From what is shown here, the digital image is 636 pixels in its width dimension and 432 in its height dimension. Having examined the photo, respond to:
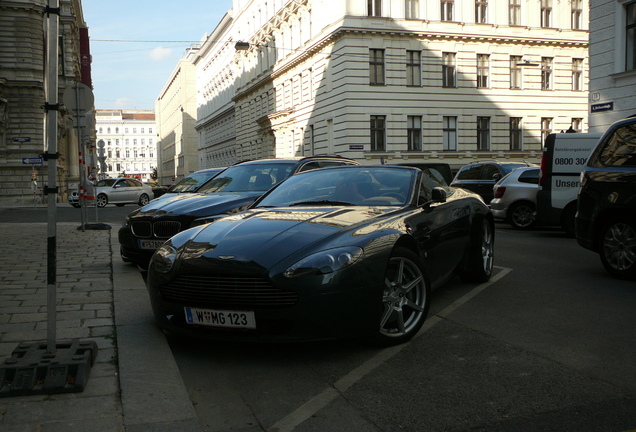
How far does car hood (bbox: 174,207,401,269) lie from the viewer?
4.67 metres

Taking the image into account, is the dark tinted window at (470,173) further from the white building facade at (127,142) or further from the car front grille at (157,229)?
the white building facade at (127,142)

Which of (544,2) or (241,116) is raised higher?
(544,2)

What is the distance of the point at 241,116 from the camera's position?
6762 cm

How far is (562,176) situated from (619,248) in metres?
5.39

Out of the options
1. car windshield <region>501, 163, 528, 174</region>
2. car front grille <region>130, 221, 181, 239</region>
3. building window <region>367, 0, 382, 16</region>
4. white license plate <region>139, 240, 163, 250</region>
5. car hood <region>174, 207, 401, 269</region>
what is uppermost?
building window <region>367, 0, 382, 16</region>

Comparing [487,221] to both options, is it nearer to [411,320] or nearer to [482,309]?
[482,309]

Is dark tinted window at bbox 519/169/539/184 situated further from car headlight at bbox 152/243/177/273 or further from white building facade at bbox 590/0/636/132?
car headlight at bbox 152/243/177/273

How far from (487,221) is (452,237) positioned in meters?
1.50

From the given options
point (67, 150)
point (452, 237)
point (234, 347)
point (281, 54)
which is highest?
point (281, 54)

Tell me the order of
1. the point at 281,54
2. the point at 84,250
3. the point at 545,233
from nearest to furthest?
the point at 84,250 → the point at 545,233 → the point at 281,54

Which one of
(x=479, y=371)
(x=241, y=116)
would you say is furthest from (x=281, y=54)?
(x=479, y=371)

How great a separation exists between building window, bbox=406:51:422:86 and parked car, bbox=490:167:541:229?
2610 centimetres

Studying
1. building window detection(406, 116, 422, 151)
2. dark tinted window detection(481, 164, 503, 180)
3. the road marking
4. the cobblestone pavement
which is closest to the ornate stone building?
building window detection(406, 116, 422, 151)

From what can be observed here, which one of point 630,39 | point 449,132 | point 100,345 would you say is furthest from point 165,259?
point 449,132
